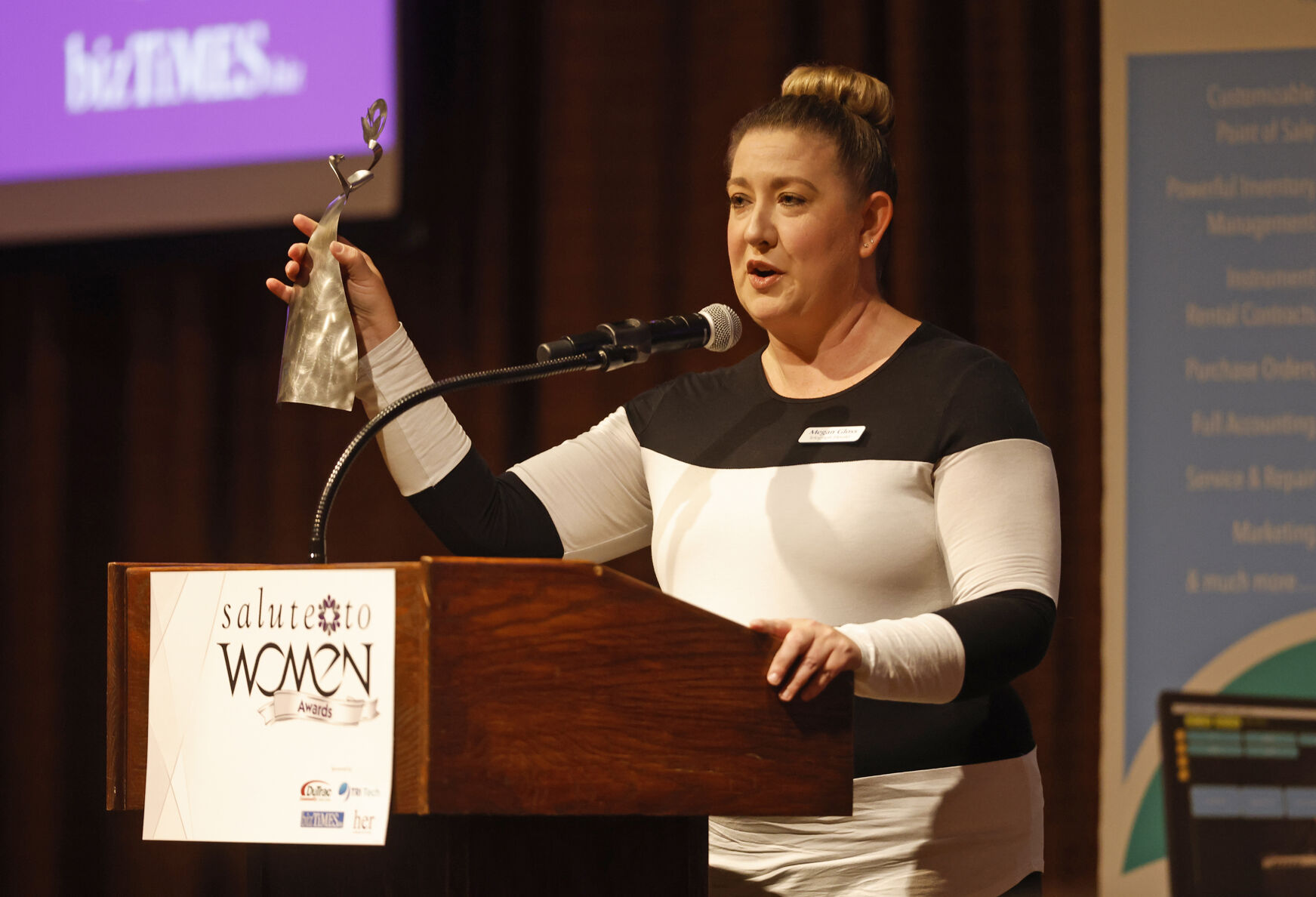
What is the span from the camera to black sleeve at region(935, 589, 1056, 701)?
1151mm

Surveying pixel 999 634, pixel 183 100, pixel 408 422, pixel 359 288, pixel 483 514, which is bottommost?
pixel 999 634

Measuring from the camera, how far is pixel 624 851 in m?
1.06

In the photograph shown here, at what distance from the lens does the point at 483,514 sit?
1514 mm

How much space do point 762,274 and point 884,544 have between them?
359mm

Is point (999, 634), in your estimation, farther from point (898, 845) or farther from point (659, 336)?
point (659, 336)

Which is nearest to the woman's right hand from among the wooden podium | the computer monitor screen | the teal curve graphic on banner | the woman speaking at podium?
the woman speaking at podium

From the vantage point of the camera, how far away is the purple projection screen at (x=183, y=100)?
2641 millimetres

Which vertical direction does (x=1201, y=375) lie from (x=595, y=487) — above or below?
above

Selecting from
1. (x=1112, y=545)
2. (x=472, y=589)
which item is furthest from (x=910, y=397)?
(x=1112, y=545)

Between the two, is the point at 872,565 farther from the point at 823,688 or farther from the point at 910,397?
the point at 823,688

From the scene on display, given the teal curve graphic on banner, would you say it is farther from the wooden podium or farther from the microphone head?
the wooden podium

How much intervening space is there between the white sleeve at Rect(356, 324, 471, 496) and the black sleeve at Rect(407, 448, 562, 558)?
16mm

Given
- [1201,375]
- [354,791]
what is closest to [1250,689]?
[1201,375]

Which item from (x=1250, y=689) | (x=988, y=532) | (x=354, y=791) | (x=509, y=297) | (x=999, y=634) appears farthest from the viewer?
(x=509, y=297)
